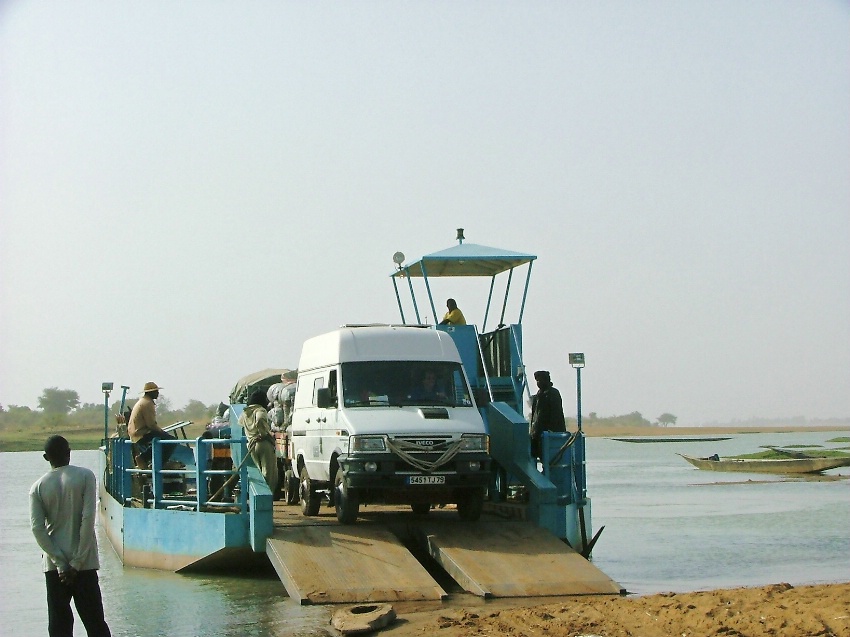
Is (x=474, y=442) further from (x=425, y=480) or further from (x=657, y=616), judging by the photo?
(x=657, y=616)

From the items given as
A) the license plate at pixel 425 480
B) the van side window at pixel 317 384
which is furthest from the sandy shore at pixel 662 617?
the van side window at pixel 317 384

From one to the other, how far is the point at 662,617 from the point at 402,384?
5580mm

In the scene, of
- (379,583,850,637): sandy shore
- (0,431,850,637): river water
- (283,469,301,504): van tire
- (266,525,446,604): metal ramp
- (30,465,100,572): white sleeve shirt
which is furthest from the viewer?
(283,469,301,504): van tire

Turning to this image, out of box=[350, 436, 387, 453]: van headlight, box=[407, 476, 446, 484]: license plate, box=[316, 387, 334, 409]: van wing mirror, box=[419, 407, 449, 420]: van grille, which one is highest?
box=[316, 387, 334, 409]: van wing mirror

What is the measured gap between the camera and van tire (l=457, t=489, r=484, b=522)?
46.4 ft

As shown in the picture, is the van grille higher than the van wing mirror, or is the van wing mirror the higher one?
the van wing mirror

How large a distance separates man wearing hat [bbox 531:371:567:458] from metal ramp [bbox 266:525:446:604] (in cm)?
317

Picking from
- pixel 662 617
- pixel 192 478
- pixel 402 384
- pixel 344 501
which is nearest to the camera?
pixel 662 617

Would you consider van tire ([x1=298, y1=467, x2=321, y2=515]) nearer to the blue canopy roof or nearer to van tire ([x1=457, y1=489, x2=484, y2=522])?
van tire ([x1=457, y1=489, x2=484, y2=522])

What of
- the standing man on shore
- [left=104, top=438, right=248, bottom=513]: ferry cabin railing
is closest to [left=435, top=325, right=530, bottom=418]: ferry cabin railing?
[left=104, top=438, right=248, bottom=513]: ferry cabin railing

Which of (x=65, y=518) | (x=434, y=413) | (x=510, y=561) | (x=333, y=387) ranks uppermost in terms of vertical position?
(x=333, y=387)

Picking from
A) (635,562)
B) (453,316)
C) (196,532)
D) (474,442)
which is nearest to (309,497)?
(196,532)

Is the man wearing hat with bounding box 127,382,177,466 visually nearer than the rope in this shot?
No

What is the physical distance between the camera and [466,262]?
63.3ft
